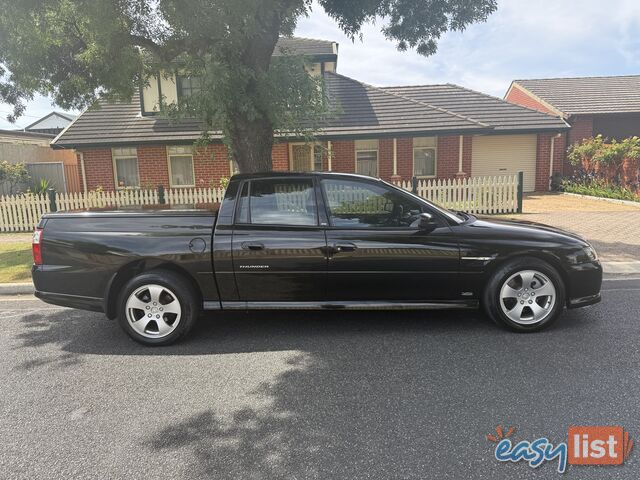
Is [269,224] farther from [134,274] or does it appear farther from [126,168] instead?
[126,168]

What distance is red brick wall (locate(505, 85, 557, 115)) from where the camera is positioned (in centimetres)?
2080

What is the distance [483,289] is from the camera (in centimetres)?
431

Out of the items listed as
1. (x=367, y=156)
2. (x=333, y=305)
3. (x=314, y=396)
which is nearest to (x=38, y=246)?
(x=333, y=305)

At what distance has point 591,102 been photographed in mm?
19984

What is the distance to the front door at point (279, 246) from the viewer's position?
13.8 ft

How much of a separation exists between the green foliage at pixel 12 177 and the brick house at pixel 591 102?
73.5 ft

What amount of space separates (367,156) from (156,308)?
1288cm

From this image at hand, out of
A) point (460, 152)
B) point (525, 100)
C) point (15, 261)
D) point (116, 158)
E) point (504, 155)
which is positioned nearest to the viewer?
point (15, 261)

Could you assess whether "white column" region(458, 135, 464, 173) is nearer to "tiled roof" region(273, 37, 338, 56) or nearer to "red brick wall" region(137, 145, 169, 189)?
"tiled roof" region(273, 37, 338, 56)

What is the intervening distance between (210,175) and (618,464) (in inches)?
593

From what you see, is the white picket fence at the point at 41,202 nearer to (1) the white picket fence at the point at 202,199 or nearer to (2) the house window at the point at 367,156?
(1) the white picket fence at the point at 202,199

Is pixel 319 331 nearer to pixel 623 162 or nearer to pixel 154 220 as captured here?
pixel 154 220

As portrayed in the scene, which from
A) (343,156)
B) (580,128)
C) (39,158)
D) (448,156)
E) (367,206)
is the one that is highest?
(580,128)

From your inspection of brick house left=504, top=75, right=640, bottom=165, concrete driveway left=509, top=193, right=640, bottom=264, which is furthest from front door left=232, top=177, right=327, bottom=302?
brick house left=504, top=75, right=640, bottom=165
